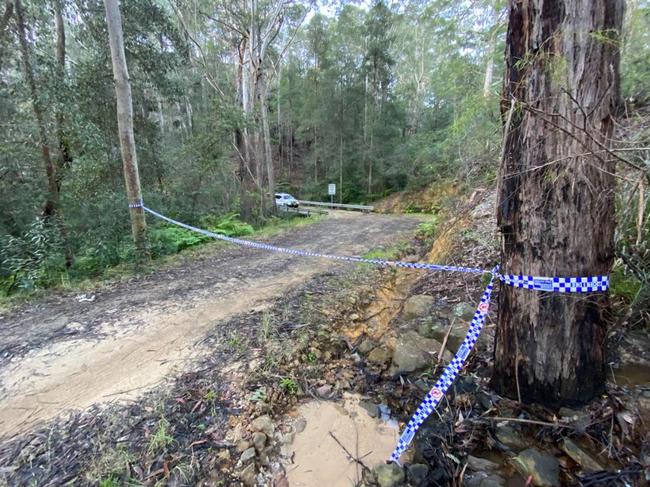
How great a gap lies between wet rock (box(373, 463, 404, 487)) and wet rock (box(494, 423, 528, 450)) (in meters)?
0.65

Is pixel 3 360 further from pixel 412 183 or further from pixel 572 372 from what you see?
pixel 412 183

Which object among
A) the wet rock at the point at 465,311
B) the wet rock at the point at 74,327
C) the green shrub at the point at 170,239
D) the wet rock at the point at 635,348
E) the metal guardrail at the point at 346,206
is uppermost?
the metal guardrail at the point at 346,206

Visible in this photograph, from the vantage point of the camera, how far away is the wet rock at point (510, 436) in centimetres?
181

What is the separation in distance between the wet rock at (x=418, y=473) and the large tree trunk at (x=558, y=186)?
781 millimetres

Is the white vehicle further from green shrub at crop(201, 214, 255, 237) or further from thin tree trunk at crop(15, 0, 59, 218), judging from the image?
thin tree trunk at crop(15, 0, 59, 218)

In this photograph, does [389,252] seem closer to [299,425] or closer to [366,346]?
[366,346]

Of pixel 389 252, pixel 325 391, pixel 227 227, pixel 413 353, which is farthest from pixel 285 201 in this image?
pixel 325 391

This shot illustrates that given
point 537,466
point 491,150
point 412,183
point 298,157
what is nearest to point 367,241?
point 491,150

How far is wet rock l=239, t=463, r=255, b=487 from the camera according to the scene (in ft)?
6.14

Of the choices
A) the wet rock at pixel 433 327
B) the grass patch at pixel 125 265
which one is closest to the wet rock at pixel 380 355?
the wet rock at pixel 433 327

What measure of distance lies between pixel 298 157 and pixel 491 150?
100 ft

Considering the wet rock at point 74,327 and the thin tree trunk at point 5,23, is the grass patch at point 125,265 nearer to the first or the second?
the wet rock at point 74,327

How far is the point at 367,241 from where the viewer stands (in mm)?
7801

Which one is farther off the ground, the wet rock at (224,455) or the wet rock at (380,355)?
the wet rock at (380,355)
